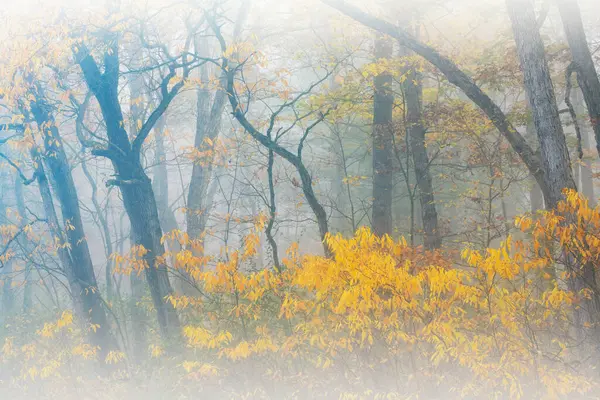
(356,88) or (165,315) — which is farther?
(356,88)

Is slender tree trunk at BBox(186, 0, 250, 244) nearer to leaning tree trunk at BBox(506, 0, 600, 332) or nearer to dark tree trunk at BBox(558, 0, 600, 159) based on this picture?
leaning tree trunk at BBox(506, 0, 600, 332)

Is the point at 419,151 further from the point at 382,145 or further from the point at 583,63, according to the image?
the point at 583,63

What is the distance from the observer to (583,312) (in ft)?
18.9

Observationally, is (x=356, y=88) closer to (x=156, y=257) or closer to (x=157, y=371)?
(x=156, y=257)

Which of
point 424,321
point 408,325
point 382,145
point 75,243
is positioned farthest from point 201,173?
point 424,321

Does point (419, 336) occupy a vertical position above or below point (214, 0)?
below

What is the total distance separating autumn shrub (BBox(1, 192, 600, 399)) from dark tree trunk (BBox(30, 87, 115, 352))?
8.07 feet

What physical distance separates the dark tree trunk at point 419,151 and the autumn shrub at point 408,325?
2.34 metres

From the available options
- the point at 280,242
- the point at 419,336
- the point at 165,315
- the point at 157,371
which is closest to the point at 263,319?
the point at 165,315

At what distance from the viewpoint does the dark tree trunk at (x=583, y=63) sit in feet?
20.8

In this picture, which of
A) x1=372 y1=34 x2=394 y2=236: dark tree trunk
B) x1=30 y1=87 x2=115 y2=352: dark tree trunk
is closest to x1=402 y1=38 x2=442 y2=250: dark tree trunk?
x1=372 y1=34 x2=394 y2=236: dark tree trunk

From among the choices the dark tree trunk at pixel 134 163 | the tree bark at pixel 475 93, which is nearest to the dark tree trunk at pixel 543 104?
the tree bark at pixel 475 93

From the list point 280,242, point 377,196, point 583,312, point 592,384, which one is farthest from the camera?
point 280,242

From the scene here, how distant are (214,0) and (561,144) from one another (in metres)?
5.69
